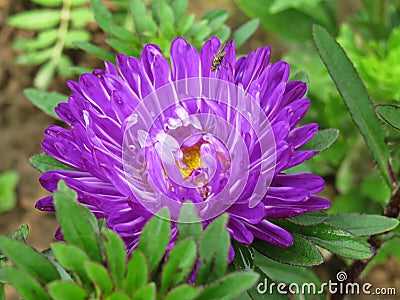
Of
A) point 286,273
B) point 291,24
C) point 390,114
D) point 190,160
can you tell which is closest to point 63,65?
point 291,24

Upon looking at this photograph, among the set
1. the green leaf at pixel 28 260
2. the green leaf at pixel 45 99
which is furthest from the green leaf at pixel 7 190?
the green leaf at pixel 28 260

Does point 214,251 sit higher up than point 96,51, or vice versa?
point 96,51

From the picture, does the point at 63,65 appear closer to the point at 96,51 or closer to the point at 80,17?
the point at 80,17

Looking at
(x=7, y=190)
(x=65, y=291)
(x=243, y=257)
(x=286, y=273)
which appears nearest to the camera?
(x=65, y=291)

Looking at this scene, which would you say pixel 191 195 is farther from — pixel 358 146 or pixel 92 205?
pixel 358 146

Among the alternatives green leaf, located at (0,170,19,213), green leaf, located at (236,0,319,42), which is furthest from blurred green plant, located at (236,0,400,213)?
green leaf, located at (0,170,19,213)

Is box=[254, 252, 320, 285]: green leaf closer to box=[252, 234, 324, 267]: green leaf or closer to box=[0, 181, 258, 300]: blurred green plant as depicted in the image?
box=[252, 234, 324, 267]: green leaf

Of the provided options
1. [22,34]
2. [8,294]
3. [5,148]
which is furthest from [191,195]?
[22,34]
